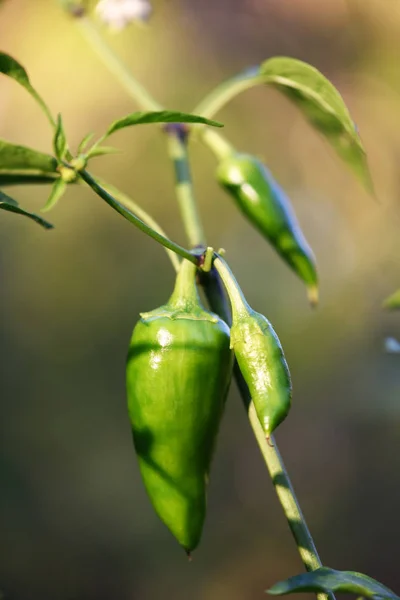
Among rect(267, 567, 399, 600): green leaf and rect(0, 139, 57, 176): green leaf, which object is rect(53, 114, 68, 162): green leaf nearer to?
rect(0, 139, 57, 176): green leaf

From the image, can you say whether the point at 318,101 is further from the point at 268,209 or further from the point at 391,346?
the point at 391,346

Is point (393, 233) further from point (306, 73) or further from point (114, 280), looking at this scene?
point (306, 73)

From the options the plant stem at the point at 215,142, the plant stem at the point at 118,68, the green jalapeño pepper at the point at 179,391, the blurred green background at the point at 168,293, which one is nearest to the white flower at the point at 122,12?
the plant stem at the point at 118,68

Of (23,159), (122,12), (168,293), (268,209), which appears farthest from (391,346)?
(168,293)

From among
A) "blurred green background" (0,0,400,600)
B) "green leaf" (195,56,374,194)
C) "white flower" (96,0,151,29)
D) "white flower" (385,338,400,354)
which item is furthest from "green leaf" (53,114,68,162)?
"blurred green background" (0,0,400,600)

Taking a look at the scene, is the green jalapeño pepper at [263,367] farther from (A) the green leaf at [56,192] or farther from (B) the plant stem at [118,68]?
(B) the plant stem at [118,68]

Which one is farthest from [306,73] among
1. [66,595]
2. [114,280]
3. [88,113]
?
[66,595]
